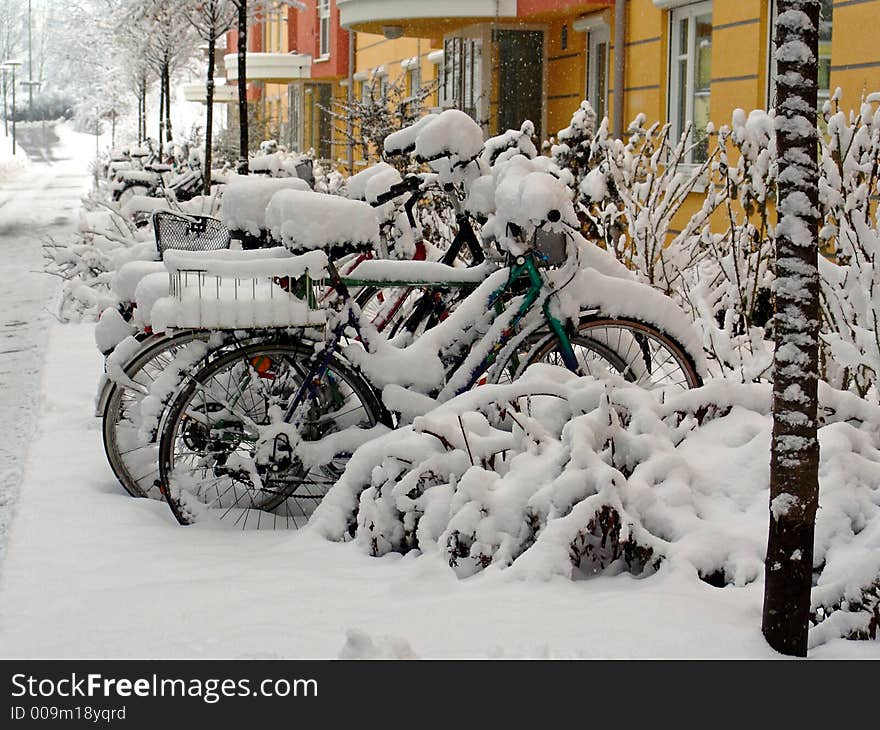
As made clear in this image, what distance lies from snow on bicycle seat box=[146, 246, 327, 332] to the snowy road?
94 centimetres

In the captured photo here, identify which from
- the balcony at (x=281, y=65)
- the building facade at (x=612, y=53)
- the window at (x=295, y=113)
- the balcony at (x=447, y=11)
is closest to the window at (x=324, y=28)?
the balcony at (x=281, y=65)

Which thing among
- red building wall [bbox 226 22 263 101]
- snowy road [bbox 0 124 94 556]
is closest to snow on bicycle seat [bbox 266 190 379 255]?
snowy road [bbox 0 124 94 556]

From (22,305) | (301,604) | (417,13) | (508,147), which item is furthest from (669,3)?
(301,604)

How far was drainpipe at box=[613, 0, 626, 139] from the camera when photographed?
42.8 feet

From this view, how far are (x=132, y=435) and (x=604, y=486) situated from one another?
2032 millimetres

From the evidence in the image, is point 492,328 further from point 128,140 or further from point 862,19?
point 128,140

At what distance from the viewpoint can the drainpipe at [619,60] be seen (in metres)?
13.0

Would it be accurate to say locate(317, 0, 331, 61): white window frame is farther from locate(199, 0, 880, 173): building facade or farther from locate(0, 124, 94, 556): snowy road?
locate(0, 124, 94, 556): snowy road

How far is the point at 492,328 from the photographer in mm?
4504

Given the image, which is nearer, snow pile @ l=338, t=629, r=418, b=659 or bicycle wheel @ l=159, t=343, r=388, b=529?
snow pile @ l=338, t=629, r=418, b=659

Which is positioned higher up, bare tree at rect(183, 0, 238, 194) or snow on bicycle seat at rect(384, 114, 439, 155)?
bare tree at rect(183, 0, 238, 194)

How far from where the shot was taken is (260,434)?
14.6 ft

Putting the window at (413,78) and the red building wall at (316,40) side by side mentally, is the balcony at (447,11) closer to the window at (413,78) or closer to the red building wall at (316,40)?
A: the window at (413,78)
